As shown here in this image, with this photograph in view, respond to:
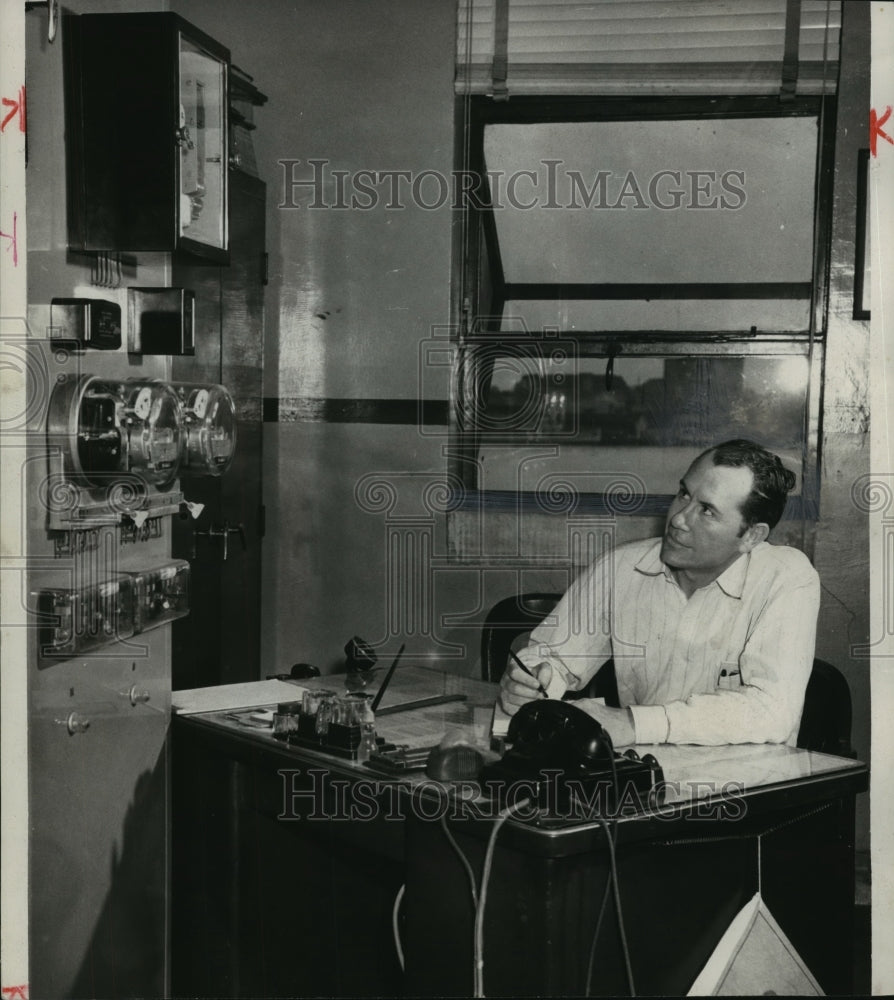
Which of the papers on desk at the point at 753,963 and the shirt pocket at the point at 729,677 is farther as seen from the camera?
the shirt pocket at the point at 729,677

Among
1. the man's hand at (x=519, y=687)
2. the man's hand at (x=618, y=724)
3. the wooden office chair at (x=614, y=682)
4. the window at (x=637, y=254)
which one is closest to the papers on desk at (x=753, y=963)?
the man's hand at (x=618, y=724)

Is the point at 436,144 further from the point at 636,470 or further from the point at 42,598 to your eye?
the point at 42,598

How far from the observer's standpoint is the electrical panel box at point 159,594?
79.0 inches

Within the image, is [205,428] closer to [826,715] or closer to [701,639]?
[701,639]

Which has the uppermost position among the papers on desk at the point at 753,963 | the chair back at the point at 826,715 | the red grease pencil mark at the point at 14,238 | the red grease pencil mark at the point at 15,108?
the red grease pencil mark at the point at 15,108

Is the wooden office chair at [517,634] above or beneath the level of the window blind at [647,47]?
beneath

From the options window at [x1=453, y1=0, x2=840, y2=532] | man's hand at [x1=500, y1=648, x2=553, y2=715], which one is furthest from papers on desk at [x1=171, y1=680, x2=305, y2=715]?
window at [x1=453, y1=0, x2=840, y2=532]

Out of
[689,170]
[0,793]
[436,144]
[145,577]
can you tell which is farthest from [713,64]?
[0,793]

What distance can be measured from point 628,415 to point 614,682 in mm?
1226

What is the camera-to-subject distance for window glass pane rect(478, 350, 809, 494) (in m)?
3.96

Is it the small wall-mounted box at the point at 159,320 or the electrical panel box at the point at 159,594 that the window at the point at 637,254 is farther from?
the small wall-mounted box at the point at 159,320

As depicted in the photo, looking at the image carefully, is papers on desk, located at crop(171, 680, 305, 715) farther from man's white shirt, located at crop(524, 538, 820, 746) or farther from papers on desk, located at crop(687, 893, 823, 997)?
papers on desk, located at crop(687, 893, 823, 997)

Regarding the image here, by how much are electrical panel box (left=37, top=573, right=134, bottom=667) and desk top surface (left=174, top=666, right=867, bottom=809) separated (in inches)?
18.2

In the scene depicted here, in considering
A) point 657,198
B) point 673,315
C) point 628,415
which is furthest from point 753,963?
point 657,198
